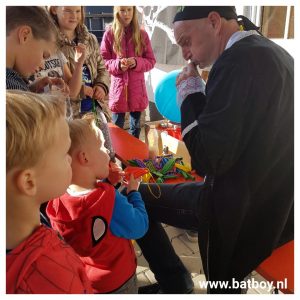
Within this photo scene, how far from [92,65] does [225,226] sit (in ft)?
4.78

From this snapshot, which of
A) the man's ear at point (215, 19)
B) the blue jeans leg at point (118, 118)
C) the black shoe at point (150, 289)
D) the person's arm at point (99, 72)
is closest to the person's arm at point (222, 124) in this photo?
the man's ear at point (215, 19)

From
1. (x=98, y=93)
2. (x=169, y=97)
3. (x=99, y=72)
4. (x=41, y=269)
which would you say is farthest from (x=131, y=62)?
(x=41, y=269)

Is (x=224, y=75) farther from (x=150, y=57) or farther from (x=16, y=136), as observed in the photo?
(x=150, y=57)

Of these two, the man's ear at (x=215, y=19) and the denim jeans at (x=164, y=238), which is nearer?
the man's ear at (x=215, y=19)

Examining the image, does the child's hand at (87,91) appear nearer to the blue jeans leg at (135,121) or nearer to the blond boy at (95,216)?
the blond boy at (95,216)

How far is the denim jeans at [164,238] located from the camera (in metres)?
1.41

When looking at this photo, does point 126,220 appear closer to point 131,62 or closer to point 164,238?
point 164,238

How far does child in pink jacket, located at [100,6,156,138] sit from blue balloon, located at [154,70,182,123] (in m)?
0.39

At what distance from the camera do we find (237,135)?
98cm

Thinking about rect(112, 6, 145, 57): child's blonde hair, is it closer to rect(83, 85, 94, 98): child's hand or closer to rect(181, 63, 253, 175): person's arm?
rect(83, 85, 94, 98): child's hand

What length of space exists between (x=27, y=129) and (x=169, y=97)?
6.42 ft

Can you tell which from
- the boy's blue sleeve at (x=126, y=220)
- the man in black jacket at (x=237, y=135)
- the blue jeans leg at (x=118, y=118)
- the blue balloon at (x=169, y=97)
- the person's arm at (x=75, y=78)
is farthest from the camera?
the blue jeans leg at (x=118, y=118)

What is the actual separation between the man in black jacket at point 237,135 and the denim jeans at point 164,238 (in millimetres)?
274

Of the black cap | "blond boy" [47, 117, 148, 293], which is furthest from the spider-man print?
the black cap
